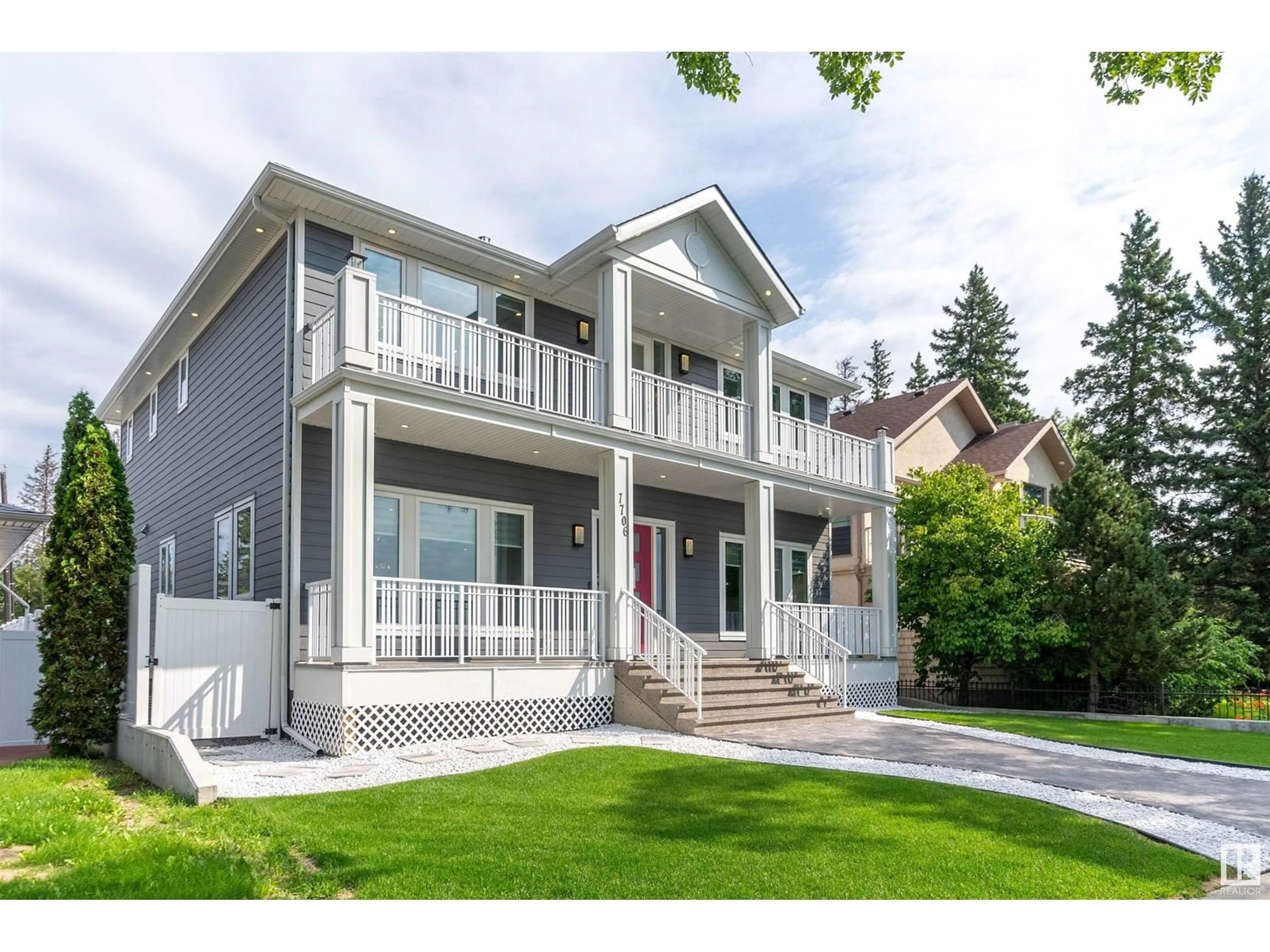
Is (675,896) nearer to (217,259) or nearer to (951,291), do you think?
(217,259)

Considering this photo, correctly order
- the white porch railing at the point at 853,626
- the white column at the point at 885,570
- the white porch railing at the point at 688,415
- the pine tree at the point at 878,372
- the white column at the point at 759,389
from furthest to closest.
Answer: the pine tree at the point at 878,372 → the white column at the point at 885,570 → the white porch railing at the point at 853,626 → the white column at the point at 759,389 → the white porch railing at the point at 688,415

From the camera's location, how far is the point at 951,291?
138ft


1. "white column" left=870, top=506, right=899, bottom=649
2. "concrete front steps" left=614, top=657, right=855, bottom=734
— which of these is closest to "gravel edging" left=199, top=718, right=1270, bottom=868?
"concrete front steps" left=614, top=657, right=855, bottom=734

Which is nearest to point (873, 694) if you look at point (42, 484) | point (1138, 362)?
point (1138, 362)

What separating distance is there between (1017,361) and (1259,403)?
564 inches

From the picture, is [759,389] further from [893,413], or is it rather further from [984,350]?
[984,350]

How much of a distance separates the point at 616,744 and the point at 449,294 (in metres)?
6.83

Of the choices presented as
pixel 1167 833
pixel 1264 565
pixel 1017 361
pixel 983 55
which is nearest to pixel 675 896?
pixel 1167 833

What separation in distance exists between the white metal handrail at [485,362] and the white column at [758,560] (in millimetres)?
3316

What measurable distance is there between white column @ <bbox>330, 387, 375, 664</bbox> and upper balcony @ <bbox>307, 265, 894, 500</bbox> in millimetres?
585

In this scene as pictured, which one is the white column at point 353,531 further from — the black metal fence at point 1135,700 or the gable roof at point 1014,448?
the gable roof at point 1014,448

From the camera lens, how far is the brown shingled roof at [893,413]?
24.3m

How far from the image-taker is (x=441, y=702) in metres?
10.2

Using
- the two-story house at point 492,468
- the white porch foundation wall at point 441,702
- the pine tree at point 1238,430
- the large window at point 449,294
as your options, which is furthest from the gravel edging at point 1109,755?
the pine tree at point 1238,430
